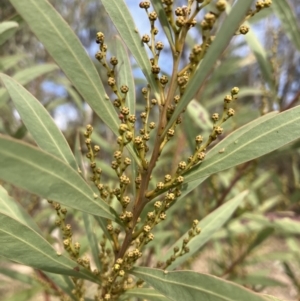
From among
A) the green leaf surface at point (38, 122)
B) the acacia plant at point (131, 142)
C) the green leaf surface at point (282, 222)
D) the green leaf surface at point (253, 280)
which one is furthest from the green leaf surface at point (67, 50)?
the green leaf surface at point (253, 280)

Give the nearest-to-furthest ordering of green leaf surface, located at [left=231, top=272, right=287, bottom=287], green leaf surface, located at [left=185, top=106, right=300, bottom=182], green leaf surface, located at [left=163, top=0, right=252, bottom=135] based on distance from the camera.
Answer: green leaf surface, located at [left=163, top=0, right=252, bottom=135] → green leaf surface, located at [left=185, top=106, right=300, bottom=182] → green leaf surface, located at [left=231, top=272, right=287, bottom=287]

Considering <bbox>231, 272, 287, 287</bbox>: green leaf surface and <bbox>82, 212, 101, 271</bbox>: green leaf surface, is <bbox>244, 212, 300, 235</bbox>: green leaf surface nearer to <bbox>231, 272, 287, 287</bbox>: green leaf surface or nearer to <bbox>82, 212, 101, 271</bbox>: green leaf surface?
<bbox>231, 272, 287, 287</bbox>: green leaf surface

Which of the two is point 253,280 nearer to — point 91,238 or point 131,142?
point 91,238

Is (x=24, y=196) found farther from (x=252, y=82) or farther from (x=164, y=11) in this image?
(x=252, y=82)

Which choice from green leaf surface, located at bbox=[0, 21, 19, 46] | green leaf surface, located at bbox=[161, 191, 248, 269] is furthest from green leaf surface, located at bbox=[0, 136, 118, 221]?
green leaf surface, located at bbox=[0, 21, 19, 46]

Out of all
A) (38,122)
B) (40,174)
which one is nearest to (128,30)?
(38,122)
